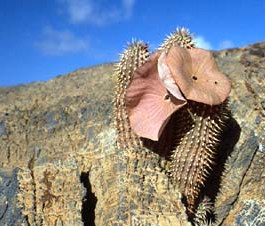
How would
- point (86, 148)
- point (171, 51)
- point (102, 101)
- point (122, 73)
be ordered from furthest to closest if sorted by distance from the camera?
point (102, 101) → point (86, 148) → point (122, 73) → point (171, 51)

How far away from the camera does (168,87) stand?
318 centimetres

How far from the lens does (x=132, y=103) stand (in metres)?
3.43

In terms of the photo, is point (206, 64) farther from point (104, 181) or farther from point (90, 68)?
point (90, 68)

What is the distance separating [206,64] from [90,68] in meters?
3.04

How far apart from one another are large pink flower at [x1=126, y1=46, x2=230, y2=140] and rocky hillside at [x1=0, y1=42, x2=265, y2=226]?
0.31 m

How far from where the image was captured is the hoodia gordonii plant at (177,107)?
126 inches

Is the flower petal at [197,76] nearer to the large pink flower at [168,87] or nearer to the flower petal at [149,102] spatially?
the large pink flower at [168,87]

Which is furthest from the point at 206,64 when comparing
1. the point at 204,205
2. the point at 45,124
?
the point at 45,124

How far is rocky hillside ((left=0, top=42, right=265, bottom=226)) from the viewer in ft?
11.5

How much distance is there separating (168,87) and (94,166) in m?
1.09

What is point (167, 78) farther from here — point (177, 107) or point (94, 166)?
point (94, 166)

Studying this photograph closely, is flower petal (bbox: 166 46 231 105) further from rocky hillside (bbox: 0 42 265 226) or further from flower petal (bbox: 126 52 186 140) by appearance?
rocky hillside (bbox: 0 42 265 226)

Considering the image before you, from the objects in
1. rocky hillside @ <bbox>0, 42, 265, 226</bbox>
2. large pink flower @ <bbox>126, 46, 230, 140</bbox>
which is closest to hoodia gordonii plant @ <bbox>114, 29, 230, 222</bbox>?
large pink flower @ <bbox>126, 46, 230, 140</bbox>

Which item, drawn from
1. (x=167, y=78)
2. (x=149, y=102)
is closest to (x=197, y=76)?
(x=167, y=78)
